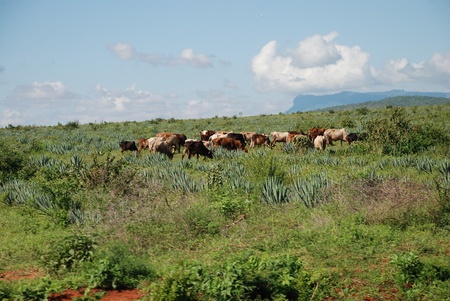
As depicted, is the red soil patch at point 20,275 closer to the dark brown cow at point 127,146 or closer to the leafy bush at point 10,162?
the leafy bush at point 10,162

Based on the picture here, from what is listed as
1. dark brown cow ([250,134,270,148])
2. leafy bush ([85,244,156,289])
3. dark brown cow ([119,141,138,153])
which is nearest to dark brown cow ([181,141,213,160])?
dark brown cow ([119,141,138,153])

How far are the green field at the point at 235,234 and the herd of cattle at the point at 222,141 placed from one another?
623 cm

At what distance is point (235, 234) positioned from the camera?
895 centimetres

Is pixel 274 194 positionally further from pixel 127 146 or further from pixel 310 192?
pixel 127 146

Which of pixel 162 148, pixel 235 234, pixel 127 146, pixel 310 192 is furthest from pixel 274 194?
pixel 127 146

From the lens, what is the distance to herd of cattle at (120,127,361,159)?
2119cm

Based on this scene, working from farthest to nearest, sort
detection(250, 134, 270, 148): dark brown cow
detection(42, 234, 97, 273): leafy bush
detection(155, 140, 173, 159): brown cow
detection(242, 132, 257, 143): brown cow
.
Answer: detection(242, 132, 257, 143): brown cow → detection(250, 134, 270, 148): dark brown cow → detection(155, 140, 173, 159): brown cow → detection(42, 234, 97, 273): leafy bush

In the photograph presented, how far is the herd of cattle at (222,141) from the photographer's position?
21.2m

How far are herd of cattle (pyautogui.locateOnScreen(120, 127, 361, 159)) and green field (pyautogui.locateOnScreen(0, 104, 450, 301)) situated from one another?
6.23m

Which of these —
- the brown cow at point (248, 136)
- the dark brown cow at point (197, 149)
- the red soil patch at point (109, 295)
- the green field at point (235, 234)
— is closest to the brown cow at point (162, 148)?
the dark brown cow at point (197, 149)

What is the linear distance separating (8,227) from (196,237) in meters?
4.83

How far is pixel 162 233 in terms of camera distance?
29.7 ft

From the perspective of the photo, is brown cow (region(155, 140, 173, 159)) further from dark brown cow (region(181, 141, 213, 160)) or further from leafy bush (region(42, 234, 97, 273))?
leafy bush (region(42, 234, 97, 273))

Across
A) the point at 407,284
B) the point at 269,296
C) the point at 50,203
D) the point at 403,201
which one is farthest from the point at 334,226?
the point at 50,203
